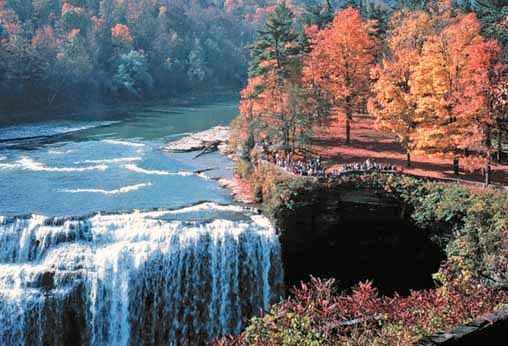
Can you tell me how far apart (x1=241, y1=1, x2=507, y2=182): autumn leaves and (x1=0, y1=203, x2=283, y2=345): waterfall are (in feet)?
35.6

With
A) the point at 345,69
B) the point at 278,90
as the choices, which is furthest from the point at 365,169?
the point at 345,69

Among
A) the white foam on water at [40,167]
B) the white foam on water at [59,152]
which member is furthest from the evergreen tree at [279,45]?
the white foam on water at [59,152]

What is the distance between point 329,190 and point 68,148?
27.9 metres

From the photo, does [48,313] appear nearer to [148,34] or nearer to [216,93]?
[216,93]

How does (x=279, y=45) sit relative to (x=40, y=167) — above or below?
above

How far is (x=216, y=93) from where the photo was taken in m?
103

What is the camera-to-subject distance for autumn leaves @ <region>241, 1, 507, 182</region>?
102ft

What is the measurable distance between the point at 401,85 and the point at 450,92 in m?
3.77

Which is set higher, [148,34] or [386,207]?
[148,34]

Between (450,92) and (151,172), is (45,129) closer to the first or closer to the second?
(151,172)

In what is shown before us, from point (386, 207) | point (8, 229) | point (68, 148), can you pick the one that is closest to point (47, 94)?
point (68, 148)

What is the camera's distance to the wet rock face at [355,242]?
30.2m

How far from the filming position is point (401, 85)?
35500mm

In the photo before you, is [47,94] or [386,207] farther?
[47,94]
